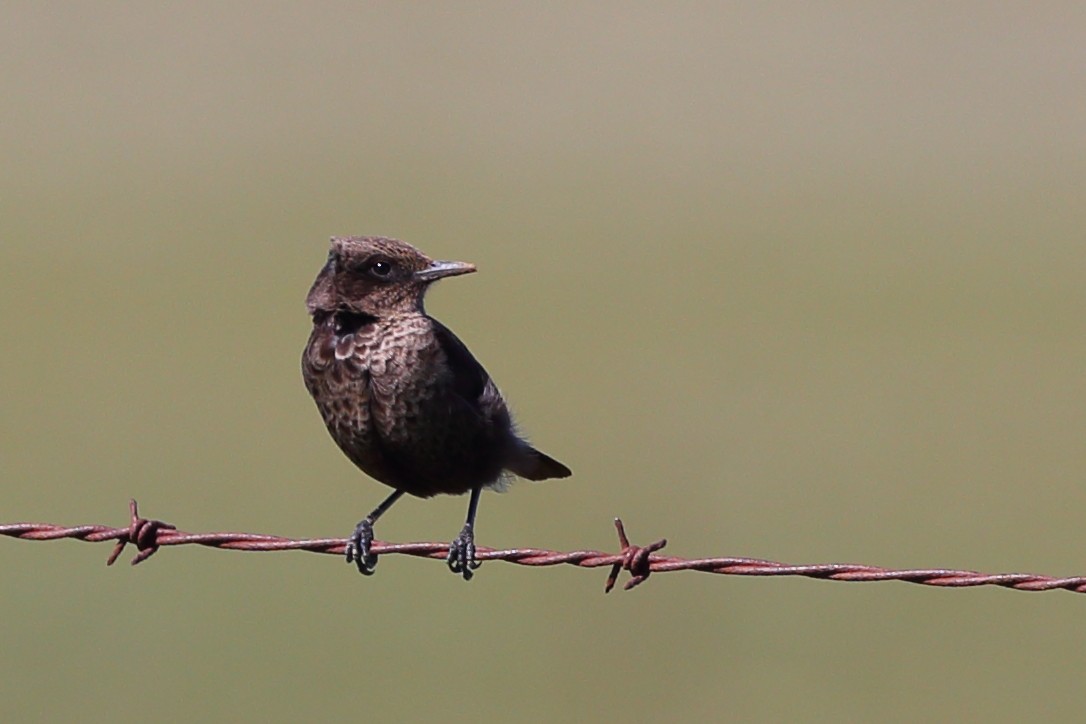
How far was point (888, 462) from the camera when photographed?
15.3 m

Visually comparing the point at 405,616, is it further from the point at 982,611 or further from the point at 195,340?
the point at 195,340

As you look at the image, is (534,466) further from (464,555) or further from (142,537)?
(142,537)

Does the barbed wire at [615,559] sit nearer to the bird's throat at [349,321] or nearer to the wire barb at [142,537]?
the wire barb at [142,537]

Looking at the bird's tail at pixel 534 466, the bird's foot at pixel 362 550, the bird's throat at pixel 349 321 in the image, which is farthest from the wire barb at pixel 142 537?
the bird's tail at pixel 534 466

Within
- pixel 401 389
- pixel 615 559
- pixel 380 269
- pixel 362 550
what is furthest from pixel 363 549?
pixel 380 269

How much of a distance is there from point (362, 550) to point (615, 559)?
1185mm

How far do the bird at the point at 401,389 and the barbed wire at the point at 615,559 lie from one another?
92 cm

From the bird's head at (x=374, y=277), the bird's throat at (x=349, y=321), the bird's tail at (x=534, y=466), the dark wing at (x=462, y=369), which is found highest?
the bird's head at (x=374, y=277)

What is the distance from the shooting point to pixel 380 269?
7406 mm

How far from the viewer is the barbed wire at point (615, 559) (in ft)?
17.5

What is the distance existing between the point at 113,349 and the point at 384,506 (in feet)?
40.5

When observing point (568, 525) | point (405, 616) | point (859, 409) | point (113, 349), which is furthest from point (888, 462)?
point (113, 349)

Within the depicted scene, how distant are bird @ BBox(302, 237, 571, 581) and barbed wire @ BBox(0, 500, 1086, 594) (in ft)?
3.02

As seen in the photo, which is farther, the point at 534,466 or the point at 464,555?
the point at 534,466
